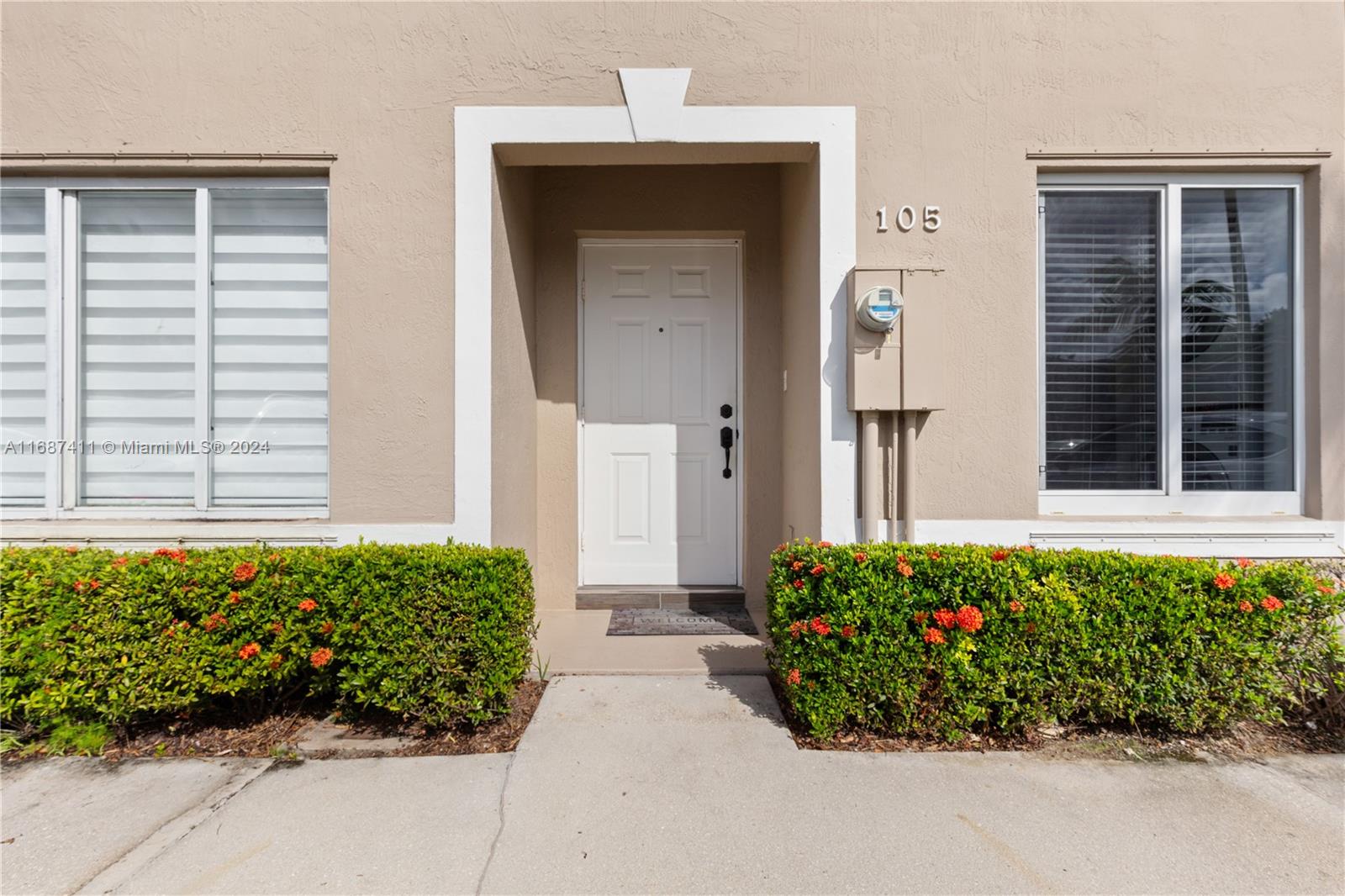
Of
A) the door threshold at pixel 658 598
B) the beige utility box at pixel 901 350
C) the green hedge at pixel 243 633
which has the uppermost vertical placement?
the beige utility box at pixel 901 350

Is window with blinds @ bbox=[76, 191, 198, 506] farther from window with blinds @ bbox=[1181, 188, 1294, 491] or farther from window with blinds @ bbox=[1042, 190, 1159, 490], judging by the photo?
window with blinds @ bbox=[1181, 188, 1294, 491]

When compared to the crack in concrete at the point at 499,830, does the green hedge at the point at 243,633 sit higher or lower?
higher

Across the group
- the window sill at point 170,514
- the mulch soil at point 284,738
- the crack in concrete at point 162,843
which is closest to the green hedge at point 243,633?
the mulch soil at point 284,738

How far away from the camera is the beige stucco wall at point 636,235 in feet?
14.0

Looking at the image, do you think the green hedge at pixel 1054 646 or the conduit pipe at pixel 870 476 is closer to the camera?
the green hedge at pixel 1054 646

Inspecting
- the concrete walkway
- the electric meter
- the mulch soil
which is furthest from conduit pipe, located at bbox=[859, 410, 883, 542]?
the mulch soil

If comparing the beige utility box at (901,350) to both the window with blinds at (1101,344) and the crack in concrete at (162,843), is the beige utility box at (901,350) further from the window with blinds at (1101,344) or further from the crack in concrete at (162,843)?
the crack in concrete at (162,843)

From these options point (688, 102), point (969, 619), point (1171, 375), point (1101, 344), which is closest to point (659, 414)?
point (688, 102)

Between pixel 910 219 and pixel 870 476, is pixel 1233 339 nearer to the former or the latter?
pixel 910 219

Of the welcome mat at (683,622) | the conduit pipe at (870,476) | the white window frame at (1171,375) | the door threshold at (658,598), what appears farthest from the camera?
the door threshold at (658,598)

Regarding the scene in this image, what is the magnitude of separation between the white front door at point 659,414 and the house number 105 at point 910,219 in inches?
55.7

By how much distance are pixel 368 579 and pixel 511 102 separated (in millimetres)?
2534

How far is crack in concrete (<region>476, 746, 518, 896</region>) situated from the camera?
1884mm

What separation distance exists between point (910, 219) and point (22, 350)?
4.95m
